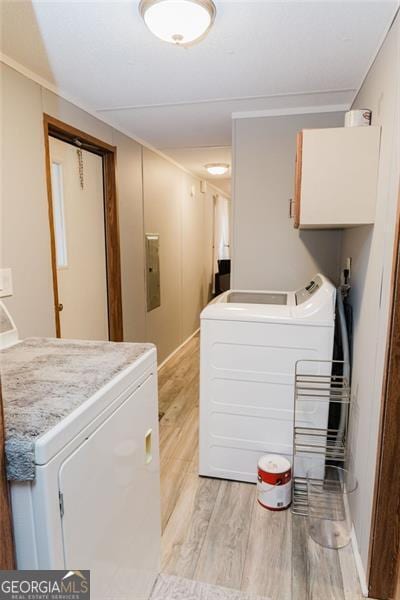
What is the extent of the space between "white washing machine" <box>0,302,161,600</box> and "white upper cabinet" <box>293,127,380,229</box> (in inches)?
42.2

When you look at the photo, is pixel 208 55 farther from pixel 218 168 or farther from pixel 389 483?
pixel 218 168

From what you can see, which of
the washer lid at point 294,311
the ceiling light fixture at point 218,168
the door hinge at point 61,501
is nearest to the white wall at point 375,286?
A: the washer lid at point 294,311

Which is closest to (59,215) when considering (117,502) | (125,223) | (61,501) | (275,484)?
(125,223)

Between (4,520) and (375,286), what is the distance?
147 cm

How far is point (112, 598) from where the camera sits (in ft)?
3.45

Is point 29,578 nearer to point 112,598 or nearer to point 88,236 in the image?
point 112,598

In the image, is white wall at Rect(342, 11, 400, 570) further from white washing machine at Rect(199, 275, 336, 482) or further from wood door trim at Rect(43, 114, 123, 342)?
wood door trim at Rect(43, 114, 123, 342)

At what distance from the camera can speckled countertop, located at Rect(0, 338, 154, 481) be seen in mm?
Answer: 749

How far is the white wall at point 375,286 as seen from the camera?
1.37m

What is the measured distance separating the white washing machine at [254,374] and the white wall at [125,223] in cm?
99

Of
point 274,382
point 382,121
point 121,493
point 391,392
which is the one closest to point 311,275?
point 274,382

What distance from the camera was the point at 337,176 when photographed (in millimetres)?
1705

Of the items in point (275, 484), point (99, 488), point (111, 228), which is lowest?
point (275, 484)

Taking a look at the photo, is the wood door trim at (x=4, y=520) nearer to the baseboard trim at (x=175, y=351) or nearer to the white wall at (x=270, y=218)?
the white wall at (x=270, y=218)
